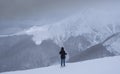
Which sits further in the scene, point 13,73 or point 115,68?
point 13,73

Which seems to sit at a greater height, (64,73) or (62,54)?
(62,54)

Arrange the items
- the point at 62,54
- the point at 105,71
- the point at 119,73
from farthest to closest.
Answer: the point at 62,54 < the point at 105,71 < the point at 119,73

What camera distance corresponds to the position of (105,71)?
73.7 ft

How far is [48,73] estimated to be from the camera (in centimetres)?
2583

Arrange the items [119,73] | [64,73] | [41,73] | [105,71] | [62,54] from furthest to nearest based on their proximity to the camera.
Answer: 1. [62,54]
2. [41,73]
3. [64,73]
4. [105,71]
5. [119,73]

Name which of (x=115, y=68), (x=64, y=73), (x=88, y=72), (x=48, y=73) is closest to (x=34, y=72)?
(x=48, y=73)

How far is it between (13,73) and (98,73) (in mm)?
11997

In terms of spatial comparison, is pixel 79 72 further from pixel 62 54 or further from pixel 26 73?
pixel 26 73

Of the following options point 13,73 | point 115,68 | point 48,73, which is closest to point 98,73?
point 115,68

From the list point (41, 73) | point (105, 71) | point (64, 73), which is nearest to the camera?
point (105, 71)

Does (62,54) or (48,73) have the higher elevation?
(62,54)

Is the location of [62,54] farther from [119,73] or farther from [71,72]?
[119,73]

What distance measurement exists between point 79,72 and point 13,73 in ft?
31.5

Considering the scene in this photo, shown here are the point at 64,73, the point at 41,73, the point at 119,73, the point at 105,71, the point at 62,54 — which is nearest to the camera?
the point at 119,73
